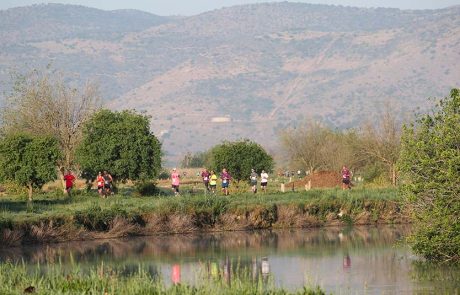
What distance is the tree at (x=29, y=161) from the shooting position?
5972 centimetres

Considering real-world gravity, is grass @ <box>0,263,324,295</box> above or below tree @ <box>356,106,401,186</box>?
below

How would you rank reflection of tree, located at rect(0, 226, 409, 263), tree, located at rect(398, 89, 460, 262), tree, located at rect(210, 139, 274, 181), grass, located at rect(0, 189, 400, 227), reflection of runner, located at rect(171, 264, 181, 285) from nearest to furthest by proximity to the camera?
reflection of runner, located at rect(171, 264, 181, 285), tree, located at rect(398, 89, 460, 262), reflection of tree, located at rect(0, 226, 409, 263), grass, located at rect(0, 189, 400, 227), tree, located at rect(210, 139, 274, 181)

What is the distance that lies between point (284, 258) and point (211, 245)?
5833mm

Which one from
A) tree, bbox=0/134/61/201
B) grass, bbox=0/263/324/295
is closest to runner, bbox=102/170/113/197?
tree, bbox=0/134/61/201

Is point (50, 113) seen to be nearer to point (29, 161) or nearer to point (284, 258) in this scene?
point (29, 161)

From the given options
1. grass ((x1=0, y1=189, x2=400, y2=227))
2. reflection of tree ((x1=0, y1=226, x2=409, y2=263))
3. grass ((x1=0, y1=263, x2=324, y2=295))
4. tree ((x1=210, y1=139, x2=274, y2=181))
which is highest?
tree ((x1=210, y1=139, x2=274, y2=181))

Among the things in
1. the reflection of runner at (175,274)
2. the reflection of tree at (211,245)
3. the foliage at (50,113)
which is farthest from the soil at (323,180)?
the reflection of runner at (175,274)

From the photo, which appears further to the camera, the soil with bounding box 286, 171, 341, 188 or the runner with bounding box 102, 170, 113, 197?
the soil with bounding box 286, 171, 341, 188

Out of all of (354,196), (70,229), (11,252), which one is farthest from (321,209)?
(11,252)

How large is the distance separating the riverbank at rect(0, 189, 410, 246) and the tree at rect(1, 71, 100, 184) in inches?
725

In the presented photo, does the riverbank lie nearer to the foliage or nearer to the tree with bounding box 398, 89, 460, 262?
the tree with bounding box 398, 89, 460, 262

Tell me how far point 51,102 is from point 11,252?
3768 cm

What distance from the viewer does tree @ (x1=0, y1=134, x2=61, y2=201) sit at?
2351 inches

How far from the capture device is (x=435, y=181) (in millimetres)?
34031
